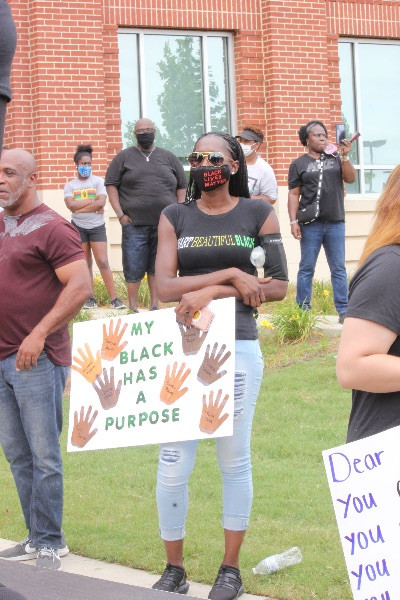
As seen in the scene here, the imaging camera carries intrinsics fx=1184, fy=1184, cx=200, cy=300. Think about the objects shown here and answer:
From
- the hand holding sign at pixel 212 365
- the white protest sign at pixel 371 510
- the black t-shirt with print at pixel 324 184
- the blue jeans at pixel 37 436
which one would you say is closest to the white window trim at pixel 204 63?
the black t-shirt with print at pixel 324 184

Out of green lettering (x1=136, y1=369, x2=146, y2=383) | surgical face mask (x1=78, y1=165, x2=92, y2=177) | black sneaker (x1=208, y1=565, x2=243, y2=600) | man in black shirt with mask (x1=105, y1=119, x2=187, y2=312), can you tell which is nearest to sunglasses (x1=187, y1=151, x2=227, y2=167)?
green lettering (x1=136, y1=369, x2=146, y2=383)

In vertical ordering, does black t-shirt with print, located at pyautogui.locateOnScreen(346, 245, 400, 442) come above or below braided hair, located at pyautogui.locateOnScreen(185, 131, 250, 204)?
below

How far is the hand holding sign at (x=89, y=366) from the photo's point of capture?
5.55 metres

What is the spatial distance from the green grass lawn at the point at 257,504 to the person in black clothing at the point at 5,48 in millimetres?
3232

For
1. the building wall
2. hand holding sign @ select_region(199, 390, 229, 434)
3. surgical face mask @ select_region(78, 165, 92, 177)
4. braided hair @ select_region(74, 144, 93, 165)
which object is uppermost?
the building wall

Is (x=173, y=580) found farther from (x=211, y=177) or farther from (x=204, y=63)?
(x=204, y=63)

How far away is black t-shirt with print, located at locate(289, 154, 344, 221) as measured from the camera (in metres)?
11.9

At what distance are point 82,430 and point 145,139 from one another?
24.0 ft

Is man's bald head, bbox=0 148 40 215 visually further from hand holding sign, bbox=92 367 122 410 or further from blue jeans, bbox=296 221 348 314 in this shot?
blue jeans, bbox=296 221 348 314

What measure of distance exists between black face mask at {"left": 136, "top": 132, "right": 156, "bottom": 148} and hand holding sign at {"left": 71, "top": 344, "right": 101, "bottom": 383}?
7093 mm

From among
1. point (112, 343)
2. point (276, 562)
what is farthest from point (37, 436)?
point (276, 562)

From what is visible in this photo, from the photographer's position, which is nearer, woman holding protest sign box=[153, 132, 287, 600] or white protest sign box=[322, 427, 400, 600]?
white protest sign box=[322, 427, 400, 600]

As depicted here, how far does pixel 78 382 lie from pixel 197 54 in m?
11.5

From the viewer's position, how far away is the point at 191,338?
5.25 m
